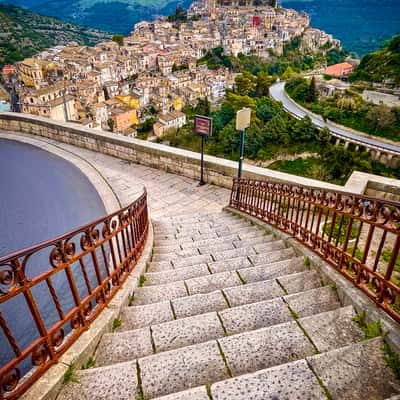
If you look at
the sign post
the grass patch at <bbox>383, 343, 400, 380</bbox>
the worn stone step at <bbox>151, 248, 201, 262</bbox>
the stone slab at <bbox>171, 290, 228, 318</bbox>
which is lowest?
the worn stone step at <bbox>151, 248, 201, 262</bbox>

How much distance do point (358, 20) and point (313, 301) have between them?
141903mm

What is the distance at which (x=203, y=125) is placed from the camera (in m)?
7.05

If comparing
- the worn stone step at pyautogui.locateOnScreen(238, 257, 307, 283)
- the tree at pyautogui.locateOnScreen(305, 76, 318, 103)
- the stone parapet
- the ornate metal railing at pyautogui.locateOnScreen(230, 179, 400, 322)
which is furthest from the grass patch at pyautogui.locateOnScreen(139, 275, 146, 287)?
the tree at pyautogui.locateOnScreen(305, 76, 318, 103)

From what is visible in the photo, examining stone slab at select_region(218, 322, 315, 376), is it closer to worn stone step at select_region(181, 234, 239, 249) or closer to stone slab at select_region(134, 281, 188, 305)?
stone slab at select_region(134, 281, 188, 305)

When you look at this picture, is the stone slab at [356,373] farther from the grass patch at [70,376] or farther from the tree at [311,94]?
the tree at [311,94]

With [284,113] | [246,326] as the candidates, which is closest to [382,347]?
[246,326]

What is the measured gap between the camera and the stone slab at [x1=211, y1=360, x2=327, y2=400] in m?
1.62

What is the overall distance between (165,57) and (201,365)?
77.9m

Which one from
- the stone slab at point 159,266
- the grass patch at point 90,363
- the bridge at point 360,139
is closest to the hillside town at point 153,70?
the bridge at point 360,139

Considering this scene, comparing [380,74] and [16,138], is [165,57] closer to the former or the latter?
[380,74]

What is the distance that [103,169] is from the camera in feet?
24.4

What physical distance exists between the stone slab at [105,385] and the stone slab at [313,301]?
126 centimetres

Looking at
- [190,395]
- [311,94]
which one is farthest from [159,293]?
[311,94]

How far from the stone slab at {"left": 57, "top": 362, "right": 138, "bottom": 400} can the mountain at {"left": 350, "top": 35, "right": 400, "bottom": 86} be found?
1862 inches
